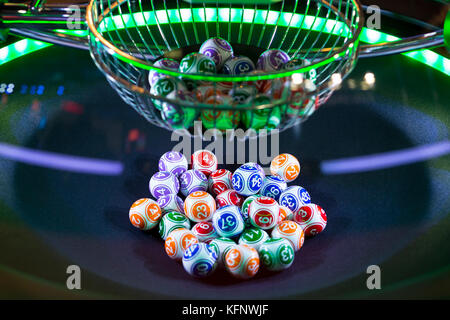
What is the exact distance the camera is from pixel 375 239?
190 centimetres

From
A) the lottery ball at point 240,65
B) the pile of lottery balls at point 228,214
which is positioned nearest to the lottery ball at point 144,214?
the pile of lottery balls at point 228,214

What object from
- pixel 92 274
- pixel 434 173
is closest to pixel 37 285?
pixel 92 274

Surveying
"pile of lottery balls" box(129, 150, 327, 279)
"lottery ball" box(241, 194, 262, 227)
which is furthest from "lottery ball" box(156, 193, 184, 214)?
"lottery ball" box(241, 194, 262, 227)

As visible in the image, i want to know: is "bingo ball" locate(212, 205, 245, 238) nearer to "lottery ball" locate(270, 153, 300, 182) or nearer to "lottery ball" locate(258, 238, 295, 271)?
"lottery ball" locate(258, 238, 295, 271)

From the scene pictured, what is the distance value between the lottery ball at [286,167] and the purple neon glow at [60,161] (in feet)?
2.13

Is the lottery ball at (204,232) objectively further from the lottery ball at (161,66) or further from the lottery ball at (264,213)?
the lottery ball at (161,66)

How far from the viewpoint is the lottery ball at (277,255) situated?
1.80 m

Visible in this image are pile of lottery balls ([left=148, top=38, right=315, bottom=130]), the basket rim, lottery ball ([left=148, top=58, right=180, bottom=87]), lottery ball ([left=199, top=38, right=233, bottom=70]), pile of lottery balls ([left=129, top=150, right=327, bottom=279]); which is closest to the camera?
the basket rim

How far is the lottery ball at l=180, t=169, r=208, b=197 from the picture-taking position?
218 centimetres

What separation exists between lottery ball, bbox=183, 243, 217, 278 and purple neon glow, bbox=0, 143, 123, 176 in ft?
1.96

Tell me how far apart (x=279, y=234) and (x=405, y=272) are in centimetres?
44
